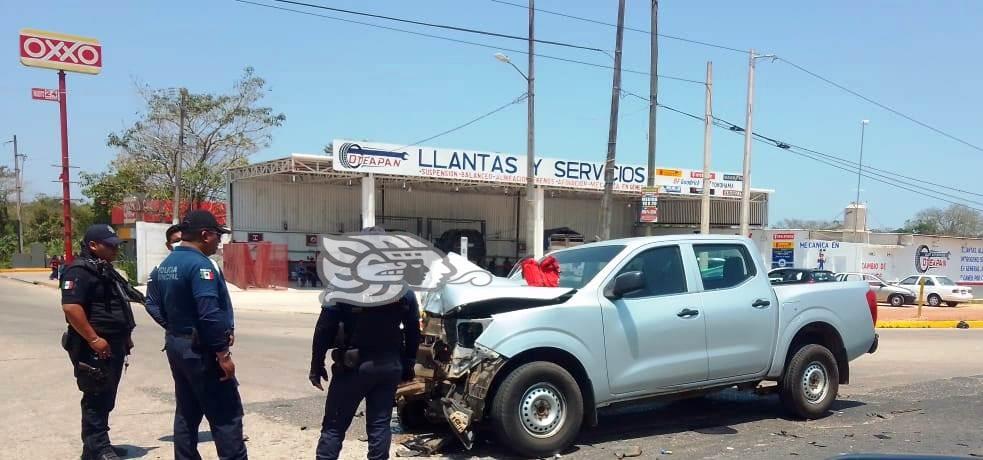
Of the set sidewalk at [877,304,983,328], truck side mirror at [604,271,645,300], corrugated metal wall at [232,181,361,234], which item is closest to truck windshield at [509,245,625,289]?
truck side mirror at [604,271,645,300]

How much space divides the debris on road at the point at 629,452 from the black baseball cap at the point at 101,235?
4.31 metres

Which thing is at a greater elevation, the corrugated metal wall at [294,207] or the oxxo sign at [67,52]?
the oxxo sign at [67,52]

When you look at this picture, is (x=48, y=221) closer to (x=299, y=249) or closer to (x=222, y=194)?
(x=222, y=194)

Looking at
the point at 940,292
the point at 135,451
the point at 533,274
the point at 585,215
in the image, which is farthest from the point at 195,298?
the point at 585,215

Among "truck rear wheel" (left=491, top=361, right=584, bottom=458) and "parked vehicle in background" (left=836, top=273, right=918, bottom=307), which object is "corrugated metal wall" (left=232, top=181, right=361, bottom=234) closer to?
"parked vehicle in background" (left=836, top=273, right=918, bottom=307)

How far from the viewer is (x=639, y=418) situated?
24.4 feet

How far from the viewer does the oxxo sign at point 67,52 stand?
77.9 feet

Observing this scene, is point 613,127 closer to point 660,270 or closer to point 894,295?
point 894,295

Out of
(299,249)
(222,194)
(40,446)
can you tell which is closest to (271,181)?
(299,249)

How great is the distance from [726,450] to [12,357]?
10926 millimetres

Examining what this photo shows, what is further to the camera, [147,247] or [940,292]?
[147,247]

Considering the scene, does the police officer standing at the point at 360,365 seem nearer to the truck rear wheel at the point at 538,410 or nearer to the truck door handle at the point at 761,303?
the truck rear wheel at the point at 538,410

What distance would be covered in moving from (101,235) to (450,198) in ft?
125

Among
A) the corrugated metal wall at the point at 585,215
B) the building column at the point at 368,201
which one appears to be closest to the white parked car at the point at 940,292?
the corrugated metal wall at the point at 585,215
